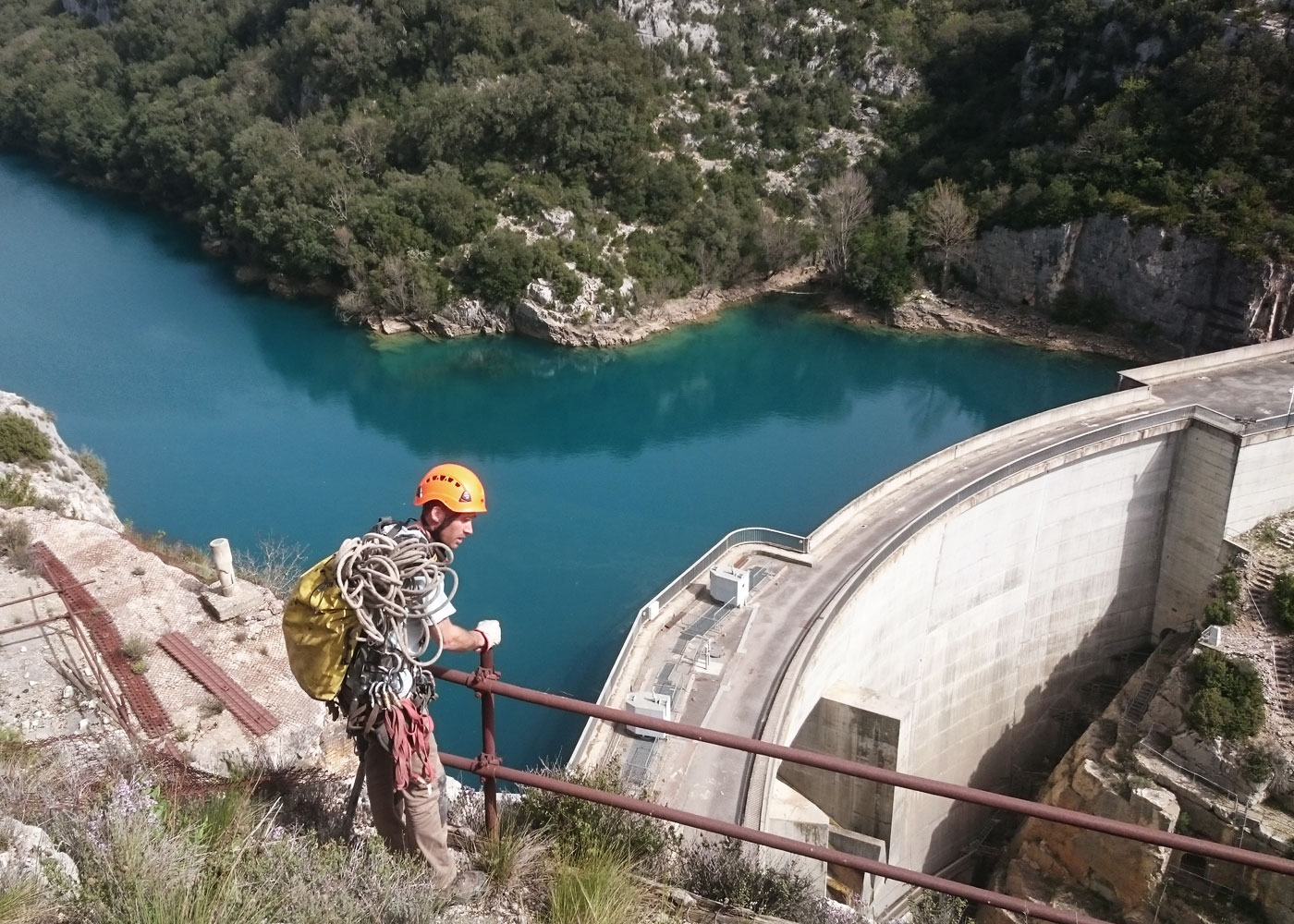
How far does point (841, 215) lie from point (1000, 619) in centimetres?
2675

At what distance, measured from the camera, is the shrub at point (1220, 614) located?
2094 cm

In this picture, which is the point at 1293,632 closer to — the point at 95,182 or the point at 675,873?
the point at 675,873

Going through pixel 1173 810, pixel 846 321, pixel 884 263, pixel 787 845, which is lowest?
pixel 1173 810

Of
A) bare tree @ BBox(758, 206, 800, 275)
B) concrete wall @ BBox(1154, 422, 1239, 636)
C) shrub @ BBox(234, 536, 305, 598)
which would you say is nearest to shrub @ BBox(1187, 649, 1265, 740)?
concrete wall @ BBox(1154, 422, 1239, 636)

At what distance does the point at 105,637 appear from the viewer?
11508 mm

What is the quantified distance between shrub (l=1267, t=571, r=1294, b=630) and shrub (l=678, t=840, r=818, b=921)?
1890cm

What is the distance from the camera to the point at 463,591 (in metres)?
22.5

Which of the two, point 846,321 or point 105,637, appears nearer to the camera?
point 105,637

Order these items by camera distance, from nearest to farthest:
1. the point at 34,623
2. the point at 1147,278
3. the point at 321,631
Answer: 1. the point at 321,631
2. the point at 34,623
3. the point at 1147,278

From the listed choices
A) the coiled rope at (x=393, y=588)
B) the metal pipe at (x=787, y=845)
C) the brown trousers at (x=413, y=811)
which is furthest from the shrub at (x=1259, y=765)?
the coiled rope at (x=393, y=588)

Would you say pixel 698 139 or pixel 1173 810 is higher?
pixel 698 139

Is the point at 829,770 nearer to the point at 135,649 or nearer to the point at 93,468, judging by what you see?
the point at 135,649

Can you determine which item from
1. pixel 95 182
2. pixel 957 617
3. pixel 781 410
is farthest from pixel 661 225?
pixel 95 182

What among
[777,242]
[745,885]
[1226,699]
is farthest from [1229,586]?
[777,242]
